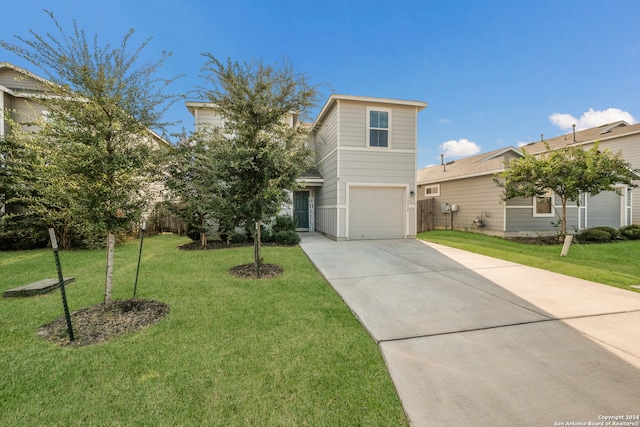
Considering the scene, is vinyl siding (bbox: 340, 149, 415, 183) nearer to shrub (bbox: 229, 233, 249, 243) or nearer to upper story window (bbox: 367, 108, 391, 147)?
upper story window (bbox: 367, 108, 391, 147)

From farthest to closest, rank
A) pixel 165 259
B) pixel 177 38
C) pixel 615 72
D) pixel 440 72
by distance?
pixel 440 72, pixel 615 72, pixel 177 38, pixel 165 259

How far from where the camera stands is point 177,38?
327 inches

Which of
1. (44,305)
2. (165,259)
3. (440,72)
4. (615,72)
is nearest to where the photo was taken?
(44,305)

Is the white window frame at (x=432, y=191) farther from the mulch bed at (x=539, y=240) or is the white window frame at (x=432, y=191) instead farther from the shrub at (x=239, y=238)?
the shrub at (x=239, y=238)

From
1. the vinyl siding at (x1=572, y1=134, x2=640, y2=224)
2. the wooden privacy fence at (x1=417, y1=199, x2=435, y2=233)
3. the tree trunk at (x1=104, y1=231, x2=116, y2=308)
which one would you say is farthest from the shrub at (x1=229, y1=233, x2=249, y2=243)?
the vinyl siding at (x1=572, y1=134, x2=640, y2=224)

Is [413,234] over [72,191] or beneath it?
beneath

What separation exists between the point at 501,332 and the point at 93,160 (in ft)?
16.1

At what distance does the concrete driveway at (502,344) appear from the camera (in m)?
1.90

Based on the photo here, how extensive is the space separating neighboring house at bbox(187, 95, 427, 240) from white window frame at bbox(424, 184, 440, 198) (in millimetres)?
6198

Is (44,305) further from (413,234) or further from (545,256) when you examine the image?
(545,256)

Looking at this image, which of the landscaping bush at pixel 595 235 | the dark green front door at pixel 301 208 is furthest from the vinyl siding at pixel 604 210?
the dark green front door at pixel 301 208

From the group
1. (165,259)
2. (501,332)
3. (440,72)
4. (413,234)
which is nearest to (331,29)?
(440,72)

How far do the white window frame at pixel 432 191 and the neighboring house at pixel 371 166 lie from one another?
6.20 meters

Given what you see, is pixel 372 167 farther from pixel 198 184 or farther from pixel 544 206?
pixel 544 206
